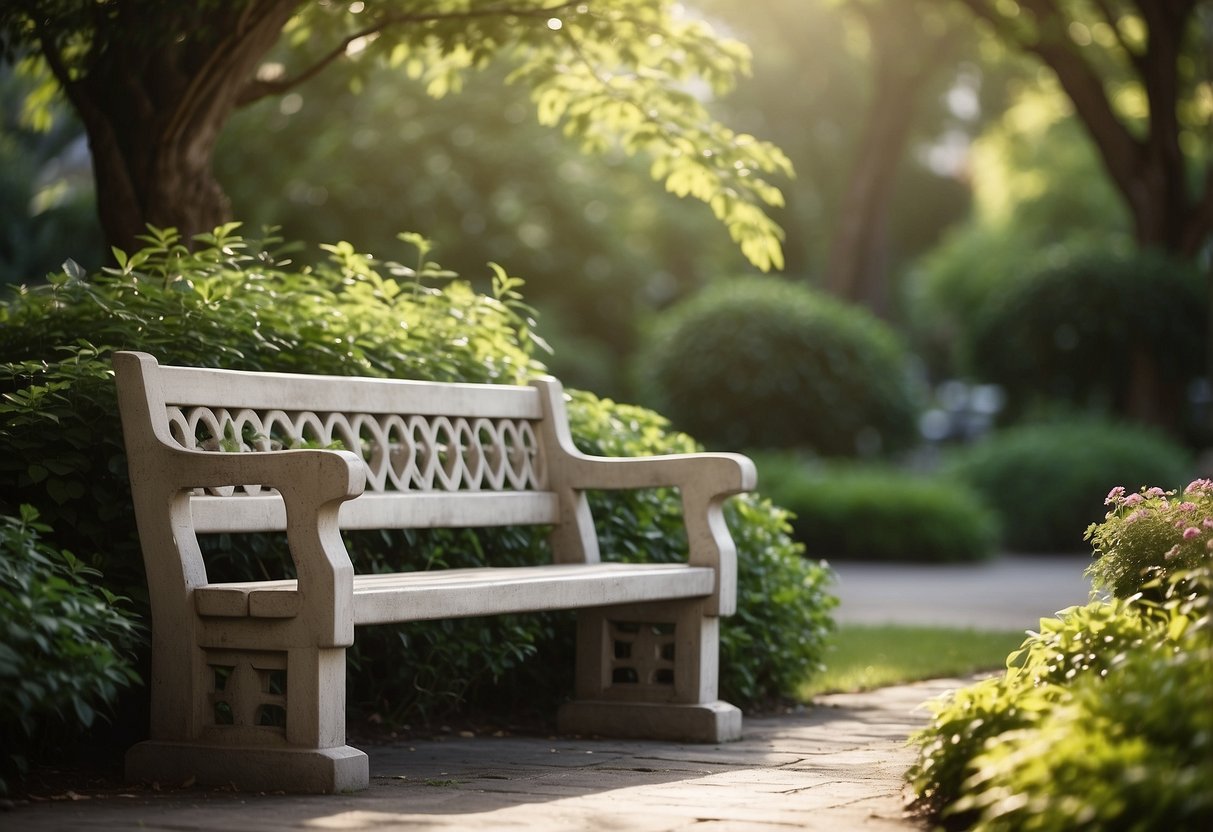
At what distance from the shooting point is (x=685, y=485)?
580 cm

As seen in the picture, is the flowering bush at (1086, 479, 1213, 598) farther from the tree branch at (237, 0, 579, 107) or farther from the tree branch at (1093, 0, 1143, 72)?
the tree branch at (1093, 0, 1143, 72)

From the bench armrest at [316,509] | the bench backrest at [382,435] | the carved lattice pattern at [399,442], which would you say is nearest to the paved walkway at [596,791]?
the bench armrest at [316,509]

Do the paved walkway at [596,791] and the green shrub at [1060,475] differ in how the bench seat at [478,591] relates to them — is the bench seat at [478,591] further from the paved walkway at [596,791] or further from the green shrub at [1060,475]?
the green shrub at [1060,475]

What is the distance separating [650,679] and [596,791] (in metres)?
1.39

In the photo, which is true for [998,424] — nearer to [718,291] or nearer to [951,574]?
A: [718,291]

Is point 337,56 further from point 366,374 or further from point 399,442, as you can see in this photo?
point 399,442

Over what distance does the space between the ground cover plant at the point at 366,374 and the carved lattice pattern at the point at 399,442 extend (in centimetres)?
22

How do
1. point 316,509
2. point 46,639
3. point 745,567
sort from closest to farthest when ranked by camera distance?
point 46,639
point 316,509
point 745,567

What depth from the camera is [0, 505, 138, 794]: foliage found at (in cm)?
382

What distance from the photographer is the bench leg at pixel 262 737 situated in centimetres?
429

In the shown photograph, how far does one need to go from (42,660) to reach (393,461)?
184cm

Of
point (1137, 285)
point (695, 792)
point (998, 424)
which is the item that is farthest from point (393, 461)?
point (998, 424)

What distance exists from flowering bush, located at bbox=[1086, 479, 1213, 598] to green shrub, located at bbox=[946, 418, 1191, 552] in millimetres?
11540

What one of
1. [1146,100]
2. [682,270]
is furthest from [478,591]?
[682,270]
